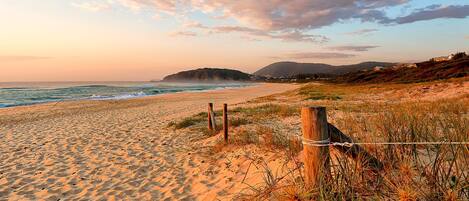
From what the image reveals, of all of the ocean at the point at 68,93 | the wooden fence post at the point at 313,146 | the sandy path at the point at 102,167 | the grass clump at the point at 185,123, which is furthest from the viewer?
the ocean at the point at 68,93

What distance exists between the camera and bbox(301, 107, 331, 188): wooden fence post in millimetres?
3301

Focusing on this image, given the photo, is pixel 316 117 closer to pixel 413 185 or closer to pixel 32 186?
pixel 413 185

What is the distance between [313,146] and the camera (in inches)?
133

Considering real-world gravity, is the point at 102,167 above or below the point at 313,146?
below

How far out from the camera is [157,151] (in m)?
9.27

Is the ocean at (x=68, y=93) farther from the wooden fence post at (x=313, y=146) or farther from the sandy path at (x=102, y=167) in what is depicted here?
the wooden fence post at (x=313, y=146)

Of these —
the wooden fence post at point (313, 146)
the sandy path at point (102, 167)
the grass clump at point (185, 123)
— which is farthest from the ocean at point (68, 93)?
the wooden fence post at point (313, 146)

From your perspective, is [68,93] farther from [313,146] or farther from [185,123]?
[313,146]

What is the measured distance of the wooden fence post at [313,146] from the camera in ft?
10.8

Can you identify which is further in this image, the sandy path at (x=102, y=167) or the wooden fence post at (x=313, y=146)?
the sandy path at (x=102, y=167)

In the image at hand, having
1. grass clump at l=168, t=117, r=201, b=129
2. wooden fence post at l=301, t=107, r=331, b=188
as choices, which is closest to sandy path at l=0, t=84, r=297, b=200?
grass clump at l=168, t=117, r=201, b=129

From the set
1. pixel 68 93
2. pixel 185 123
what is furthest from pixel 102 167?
pixel 68 93

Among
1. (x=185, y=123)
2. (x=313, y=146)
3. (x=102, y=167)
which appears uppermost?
(x=313, y=146)

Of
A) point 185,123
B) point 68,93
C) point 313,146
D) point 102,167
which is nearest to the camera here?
point 313,146
